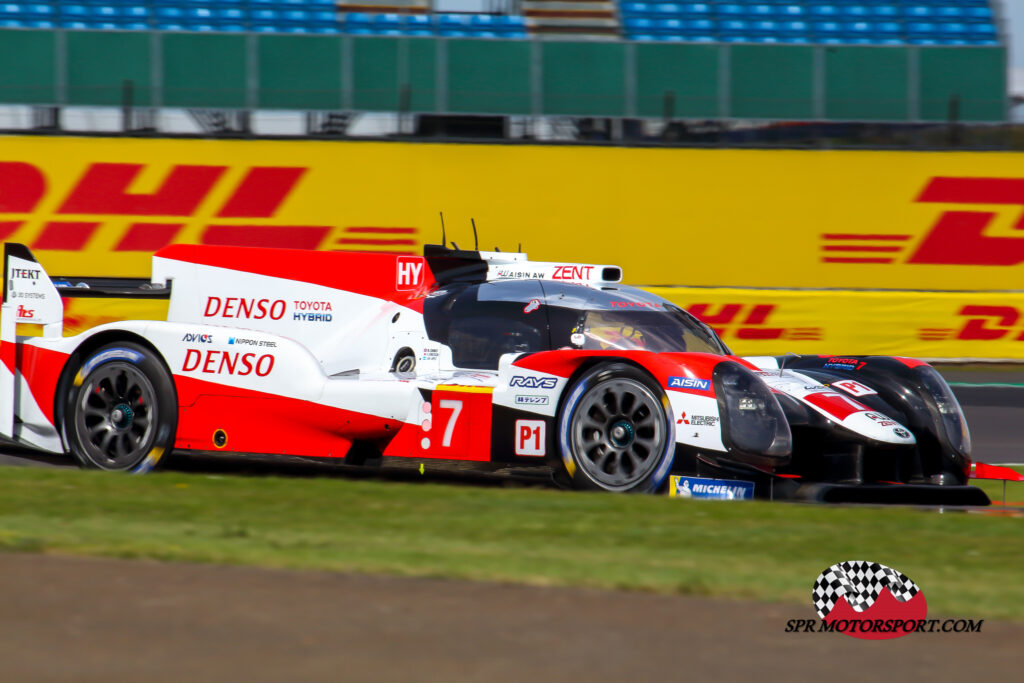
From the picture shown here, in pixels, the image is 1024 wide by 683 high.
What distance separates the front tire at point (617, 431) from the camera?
21.2 ft

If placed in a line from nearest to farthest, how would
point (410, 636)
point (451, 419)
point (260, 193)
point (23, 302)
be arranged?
point (410, 636), point (451, 419), point (23, 302), point (260, 193)

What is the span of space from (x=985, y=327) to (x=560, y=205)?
243 inches

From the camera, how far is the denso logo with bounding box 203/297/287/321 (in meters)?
7.73

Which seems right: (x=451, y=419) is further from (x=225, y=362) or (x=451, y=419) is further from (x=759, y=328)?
(x=759, y=328)

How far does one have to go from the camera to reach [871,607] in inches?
168

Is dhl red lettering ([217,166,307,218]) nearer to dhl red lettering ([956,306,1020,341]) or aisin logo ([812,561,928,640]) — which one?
dhl red lettering ([956,306,1020,341])

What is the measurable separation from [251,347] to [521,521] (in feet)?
7.82

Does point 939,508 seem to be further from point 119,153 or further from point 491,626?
point 119,153

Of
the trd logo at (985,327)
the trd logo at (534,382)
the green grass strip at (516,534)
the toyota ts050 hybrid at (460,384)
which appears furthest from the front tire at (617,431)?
the trd logo at (985,327)

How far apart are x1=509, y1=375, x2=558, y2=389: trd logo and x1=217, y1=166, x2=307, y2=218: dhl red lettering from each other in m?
12.1

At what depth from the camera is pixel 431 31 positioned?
20.4 meters

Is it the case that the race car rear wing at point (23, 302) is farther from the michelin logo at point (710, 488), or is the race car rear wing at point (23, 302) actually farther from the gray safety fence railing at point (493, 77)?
the gray safety fence railing at point (493, 77)

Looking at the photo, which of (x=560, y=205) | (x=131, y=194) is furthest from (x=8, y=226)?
(x=560, y=205)

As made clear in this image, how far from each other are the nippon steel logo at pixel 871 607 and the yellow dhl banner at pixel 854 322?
12.1 meters
